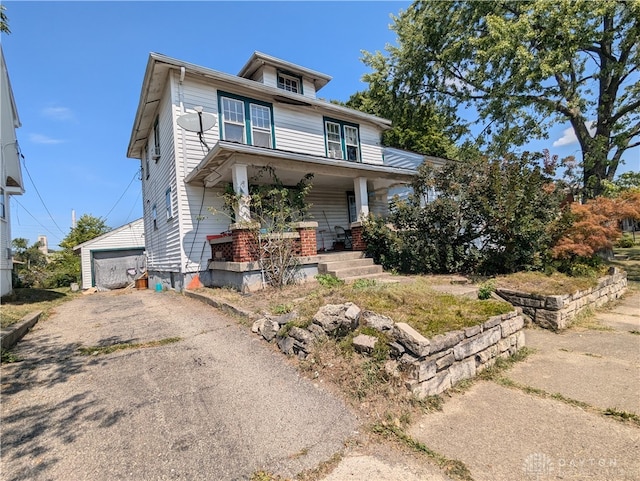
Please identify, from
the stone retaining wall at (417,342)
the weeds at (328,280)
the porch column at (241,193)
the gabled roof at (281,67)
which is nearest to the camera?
the stone retaining wall at (417,342)

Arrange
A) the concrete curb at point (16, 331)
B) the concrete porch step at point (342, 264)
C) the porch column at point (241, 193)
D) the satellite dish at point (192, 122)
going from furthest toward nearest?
the satellite dish at point (192, 122)
the concrete porch step at point (342, 264)
the porch column at point (241, 193)
the concrete curb at point (16, 331)

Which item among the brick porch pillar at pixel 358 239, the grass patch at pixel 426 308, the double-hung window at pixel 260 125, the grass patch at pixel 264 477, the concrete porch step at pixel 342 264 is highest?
A: the double-hung window at pixel 260 125

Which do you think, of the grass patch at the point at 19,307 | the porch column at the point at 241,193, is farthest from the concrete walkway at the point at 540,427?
the grass patch at the point at 19,307

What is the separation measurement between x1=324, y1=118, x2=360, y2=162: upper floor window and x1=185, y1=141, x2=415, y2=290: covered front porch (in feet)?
4.80

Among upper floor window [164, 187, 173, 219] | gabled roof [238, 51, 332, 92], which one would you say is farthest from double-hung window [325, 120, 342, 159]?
upper floor window [164, 187, 173, 219]

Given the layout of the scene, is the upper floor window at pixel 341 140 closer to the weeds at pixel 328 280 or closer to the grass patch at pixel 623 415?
the weeds at pixel 328 280

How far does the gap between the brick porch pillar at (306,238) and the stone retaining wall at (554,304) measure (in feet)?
13.1

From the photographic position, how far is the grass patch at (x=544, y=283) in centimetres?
551

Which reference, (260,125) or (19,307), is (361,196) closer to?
(260,125)

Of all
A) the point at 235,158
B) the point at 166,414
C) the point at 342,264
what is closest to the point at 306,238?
the point at 342,264

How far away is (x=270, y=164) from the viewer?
798 cm

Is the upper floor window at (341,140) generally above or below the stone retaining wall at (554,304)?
above

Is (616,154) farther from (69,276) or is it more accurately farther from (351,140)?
(69,276)

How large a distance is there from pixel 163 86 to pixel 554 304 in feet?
37.5
